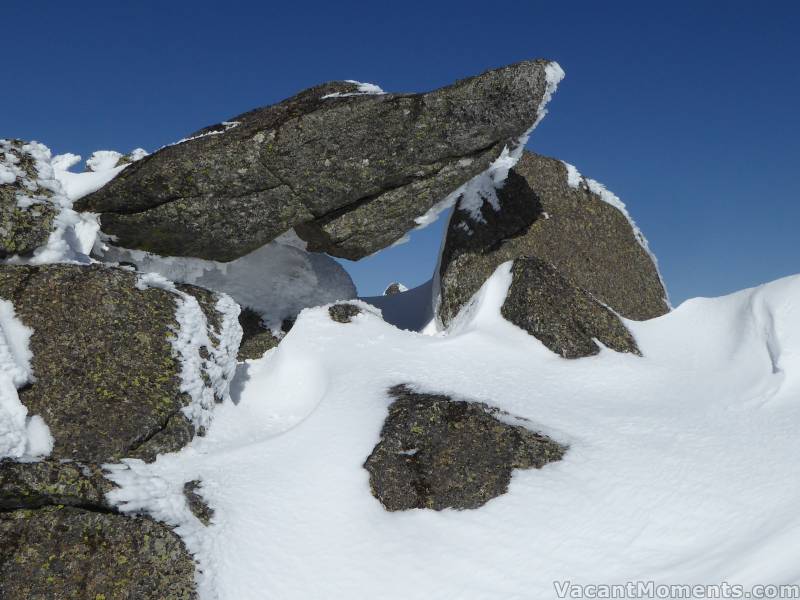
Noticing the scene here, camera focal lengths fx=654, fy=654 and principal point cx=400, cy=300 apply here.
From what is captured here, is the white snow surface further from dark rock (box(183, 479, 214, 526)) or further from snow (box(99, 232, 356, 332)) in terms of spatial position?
snow (box(99, 232, 356, 332))

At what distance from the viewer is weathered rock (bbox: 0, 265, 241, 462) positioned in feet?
34.2

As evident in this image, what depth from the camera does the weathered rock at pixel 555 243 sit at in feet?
61.8

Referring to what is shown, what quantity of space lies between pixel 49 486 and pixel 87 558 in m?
1.09

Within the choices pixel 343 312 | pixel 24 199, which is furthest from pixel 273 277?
pixel 24 199

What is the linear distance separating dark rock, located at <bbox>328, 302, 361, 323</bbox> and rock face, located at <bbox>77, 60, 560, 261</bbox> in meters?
2.63

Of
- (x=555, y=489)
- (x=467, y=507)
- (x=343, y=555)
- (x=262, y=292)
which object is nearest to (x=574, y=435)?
(x=555, y=489)

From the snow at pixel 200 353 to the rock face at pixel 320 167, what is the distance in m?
3.74

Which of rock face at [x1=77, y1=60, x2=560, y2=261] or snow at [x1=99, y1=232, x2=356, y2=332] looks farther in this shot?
snow at [x1=99, y1=232, x2=356, y2=332]

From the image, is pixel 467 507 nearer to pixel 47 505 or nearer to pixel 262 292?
pixel 47 505

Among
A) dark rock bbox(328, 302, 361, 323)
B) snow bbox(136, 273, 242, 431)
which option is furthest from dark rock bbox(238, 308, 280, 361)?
snow bbox(136, 273, 242, 431)

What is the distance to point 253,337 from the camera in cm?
1792

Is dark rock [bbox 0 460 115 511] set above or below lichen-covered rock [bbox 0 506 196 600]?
above

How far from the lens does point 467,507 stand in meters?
9.59

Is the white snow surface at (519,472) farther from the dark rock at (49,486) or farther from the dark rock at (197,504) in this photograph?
the dark rock at (49,486)
